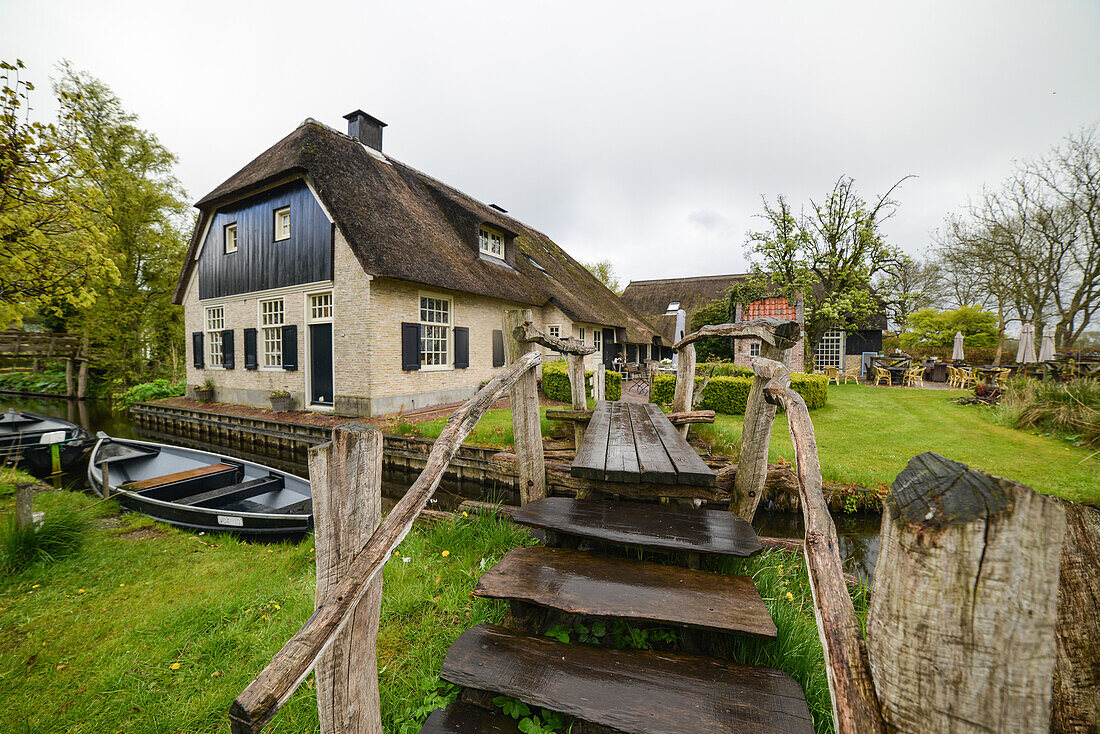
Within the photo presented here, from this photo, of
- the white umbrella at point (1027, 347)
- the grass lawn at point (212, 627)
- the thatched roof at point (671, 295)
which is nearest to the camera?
the grass lawn at point (212, 627)

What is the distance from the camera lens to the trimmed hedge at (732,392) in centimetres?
924

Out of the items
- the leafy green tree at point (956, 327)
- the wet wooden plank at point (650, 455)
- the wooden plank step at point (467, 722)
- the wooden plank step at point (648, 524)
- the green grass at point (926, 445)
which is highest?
the leafy green tree at point (956, 327)

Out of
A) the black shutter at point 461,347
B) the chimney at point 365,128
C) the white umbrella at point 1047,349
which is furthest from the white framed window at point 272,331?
the white umbrella at point 1047,349

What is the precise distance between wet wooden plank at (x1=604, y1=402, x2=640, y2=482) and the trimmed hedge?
17.9ft

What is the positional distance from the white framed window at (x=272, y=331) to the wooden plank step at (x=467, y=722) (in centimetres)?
1246

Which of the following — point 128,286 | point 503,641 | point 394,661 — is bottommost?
point 394,661

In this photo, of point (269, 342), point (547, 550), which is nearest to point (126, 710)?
point (547, 550)

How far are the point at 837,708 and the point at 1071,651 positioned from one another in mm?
431

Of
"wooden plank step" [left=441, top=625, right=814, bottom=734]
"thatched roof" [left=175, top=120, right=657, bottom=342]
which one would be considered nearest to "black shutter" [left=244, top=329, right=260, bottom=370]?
"thatched roof" [left=175, top=120, right=657, bottom=342]

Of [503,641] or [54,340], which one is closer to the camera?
[503,641]

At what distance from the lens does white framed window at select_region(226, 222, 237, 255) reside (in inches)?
498

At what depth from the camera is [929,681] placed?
723mm

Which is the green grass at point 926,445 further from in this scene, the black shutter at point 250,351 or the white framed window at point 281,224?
the black shutter at point 250,351

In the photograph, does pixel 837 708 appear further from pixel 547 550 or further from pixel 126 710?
pixel 126 710
